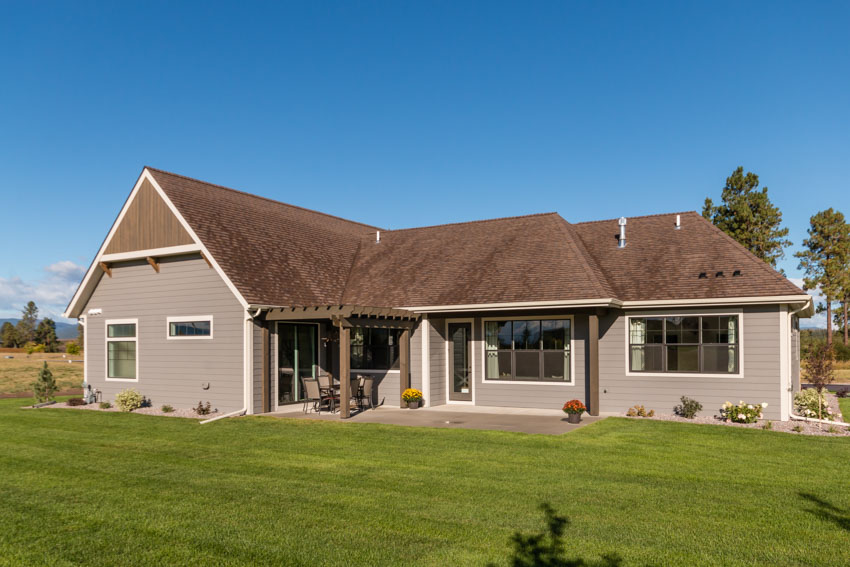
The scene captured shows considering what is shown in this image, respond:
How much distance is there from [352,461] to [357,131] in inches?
791

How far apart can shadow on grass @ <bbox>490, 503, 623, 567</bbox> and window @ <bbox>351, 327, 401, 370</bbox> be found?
11709mm

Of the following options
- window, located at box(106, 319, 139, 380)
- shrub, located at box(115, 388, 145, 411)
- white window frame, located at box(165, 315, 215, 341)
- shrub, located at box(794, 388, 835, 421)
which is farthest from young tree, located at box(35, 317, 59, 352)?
shrub, located at box(794, 388, 835, 421)

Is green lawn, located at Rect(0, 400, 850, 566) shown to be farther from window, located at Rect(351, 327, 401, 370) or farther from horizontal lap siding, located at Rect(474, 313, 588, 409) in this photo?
window, located at Rect(351, 327, 401, 370)

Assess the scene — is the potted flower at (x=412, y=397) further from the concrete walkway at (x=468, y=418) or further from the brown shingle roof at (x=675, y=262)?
the brown shingle roof at (x=675, y=262)

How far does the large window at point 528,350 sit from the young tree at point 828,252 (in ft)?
126

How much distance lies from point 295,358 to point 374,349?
2.24 m

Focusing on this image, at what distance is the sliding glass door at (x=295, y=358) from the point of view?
17.5 meters

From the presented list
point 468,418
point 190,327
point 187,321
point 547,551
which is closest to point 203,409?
point 190,327

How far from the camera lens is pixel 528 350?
57.3 feet

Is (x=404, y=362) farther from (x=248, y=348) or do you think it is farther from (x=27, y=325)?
(x=27, y=325)

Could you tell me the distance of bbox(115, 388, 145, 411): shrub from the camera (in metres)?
18.1

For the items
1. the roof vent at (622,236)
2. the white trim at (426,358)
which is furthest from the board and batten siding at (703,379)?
the white trim at (426,358)

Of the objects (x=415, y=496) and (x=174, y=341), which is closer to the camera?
(x=415, y=496)

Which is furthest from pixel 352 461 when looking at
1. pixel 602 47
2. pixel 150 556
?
pixel 602 47
